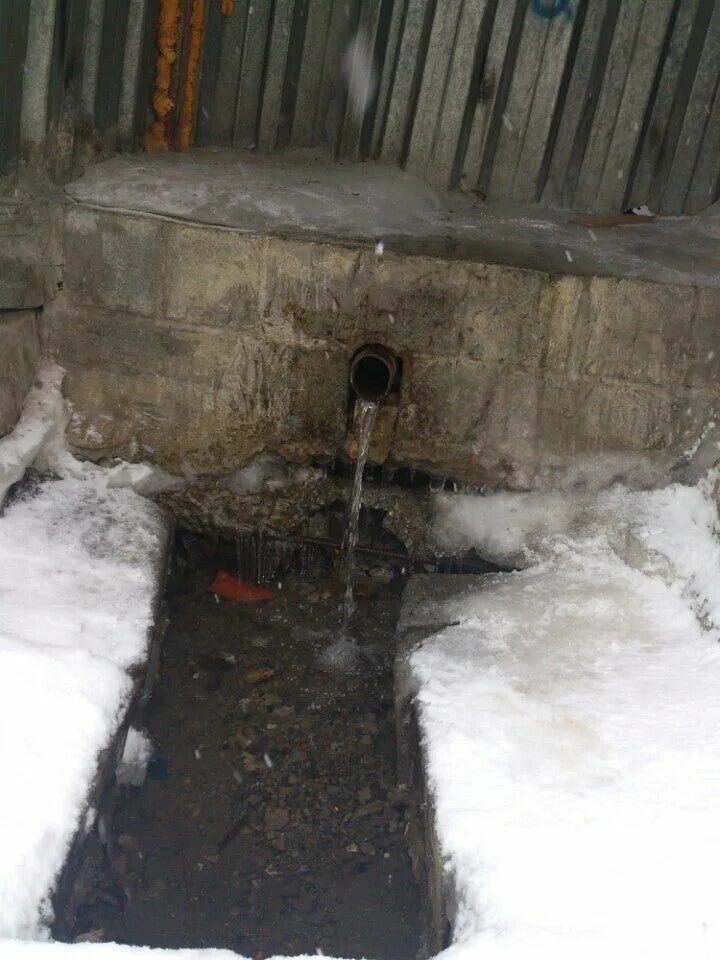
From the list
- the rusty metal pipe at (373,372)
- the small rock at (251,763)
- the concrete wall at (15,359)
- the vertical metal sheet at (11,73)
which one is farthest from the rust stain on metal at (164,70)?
the small rock at (251,763)

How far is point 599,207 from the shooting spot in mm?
5617

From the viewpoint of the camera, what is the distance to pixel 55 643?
3941 mm

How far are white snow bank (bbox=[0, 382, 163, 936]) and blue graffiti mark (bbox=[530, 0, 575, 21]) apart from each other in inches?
123

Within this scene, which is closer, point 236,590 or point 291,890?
point 291,890

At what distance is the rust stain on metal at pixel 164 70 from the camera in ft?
17.2

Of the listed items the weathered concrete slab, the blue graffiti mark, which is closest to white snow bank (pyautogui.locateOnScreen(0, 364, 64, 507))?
the weathered concrete slab

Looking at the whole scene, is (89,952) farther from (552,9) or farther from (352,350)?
(552,9)

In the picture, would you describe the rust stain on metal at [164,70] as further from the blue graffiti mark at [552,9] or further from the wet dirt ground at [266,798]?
the wet dirt ground at [266,798]

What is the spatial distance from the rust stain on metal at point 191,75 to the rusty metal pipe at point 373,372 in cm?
172

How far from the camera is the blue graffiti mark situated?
527 centimetres

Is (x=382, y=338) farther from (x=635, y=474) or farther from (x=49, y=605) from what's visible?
(x=49, y=605)

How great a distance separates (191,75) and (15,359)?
1.84 meters

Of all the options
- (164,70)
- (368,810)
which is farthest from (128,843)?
(164,70)

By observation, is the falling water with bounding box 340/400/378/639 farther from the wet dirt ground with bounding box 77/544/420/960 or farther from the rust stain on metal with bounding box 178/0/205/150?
the rust stain on metal with bounding box 178/0/205/150
